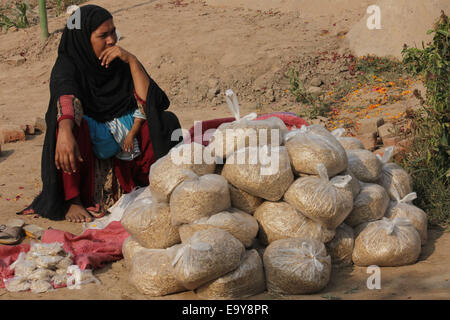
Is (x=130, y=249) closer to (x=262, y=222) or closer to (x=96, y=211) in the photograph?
(x=262, y=222)

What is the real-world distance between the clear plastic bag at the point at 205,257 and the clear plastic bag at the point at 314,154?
624mm

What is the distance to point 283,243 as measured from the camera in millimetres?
2982

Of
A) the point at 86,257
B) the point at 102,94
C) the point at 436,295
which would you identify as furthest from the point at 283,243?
the point at 102,94

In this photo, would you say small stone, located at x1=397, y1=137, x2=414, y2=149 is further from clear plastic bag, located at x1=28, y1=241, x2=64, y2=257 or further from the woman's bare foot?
clear plastic bag, located at x1=28, y1=241, x2=64, y2=257

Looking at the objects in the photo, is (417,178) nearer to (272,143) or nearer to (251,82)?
(272,143)

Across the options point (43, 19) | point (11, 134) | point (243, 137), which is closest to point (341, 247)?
point (243, 137)

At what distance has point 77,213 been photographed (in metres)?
4.41

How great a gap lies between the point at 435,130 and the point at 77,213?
108 inches

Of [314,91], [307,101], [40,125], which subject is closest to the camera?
[40,125]

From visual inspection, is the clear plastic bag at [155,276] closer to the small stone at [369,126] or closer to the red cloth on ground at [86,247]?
the red cloth on ground at [86,247]

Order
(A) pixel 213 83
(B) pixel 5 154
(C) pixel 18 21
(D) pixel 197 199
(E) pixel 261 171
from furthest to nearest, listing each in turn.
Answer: (C) pixel 18 21, (A) pixel 213 83, (B) pixel 5 154, (E) pixel 261 171, (D) pixel 197 199

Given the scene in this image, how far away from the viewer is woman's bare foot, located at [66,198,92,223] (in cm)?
438

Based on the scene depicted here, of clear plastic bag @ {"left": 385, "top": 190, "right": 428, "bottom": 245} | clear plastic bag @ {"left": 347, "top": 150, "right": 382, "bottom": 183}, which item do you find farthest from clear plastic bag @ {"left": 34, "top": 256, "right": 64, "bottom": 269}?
clear plastic bag @ {"left": 385, "top": 190, "right": 428, "bottom": 245}

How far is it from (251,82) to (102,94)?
3.74m
